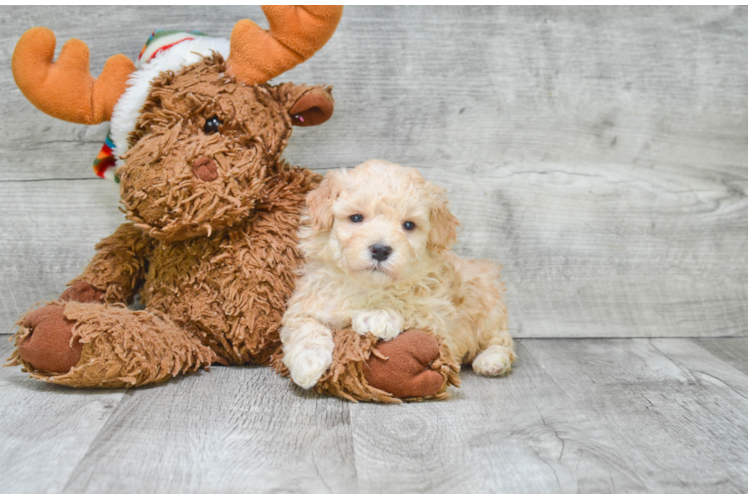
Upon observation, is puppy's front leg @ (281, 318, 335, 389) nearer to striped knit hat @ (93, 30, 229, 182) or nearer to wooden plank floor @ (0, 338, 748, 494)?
wooden plank floor @ (0, 338, 748, 494)

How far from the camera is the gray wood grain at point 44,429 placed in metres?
1.22

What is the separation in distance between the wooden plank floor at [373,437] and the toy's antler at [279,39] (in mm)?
799

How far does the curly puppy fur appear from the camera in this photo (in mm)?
1639

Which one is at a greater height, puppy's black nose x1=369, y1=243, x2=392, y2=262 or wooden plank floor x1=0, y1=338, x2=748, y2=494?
puppy's black nose x1=369, y1=243, x2=392, y2=262

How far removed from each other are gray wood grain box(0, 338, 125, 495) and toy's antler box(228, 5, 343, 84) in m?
0.87

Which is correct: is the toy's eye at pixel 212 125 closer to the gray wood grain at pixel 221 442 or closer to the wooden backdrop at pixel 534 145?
the wooden backdrop at pixel 534 145

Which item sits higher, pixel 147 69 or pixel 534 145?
pixel 147 69

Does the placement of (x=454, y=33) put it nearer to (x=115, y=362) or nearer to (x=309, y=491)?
(x=115, y=362)

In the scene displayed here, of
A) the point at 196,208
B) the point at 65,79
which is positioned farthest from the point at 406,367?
the point at 65,79

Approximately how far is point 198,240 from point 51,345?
442 millimetres

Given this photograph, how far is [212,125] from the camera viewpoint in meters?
1.76

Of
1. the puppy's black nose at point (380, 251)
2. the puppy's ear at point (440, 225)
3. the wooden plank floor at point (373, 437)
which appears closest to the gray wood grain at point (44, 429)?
the wooden plank floor at point (373, 437)

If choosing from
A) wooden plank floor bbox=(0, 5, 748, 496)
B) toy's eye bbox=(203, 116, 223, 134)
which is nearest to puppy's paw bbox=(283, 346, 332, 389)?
wooden plank floor bbox=(0, 5, 748, 496)

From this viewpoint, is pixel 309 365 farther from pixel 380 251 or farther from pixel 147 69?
pixel 147 69
